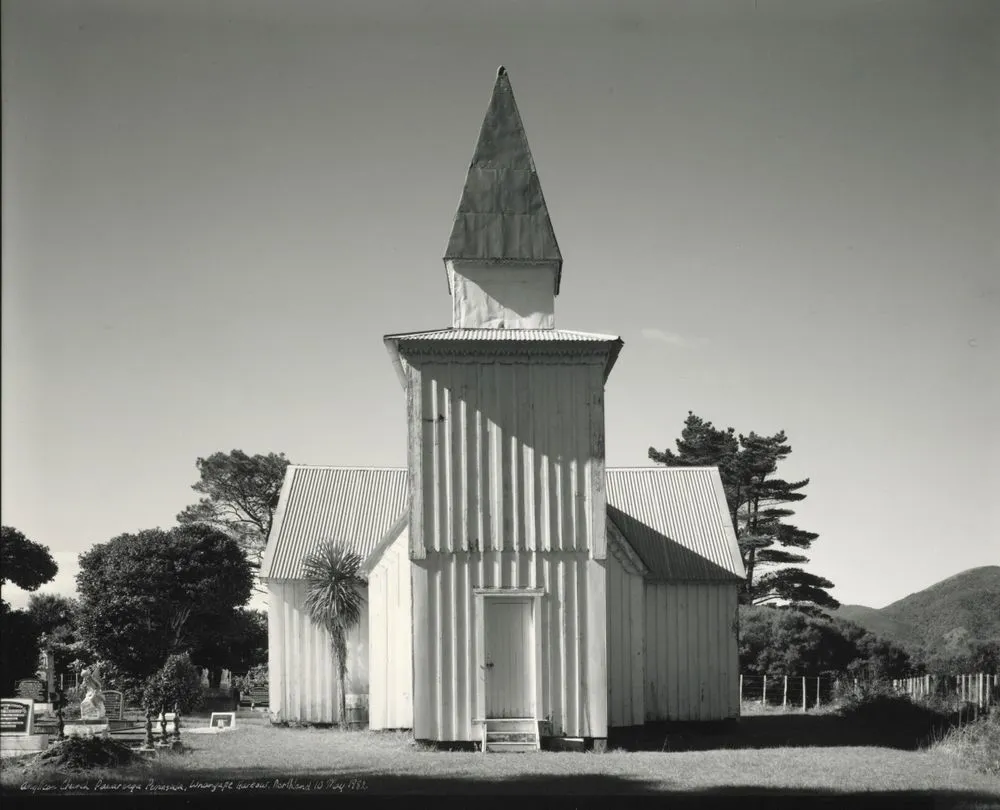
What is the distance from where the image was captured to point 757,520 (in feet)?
189

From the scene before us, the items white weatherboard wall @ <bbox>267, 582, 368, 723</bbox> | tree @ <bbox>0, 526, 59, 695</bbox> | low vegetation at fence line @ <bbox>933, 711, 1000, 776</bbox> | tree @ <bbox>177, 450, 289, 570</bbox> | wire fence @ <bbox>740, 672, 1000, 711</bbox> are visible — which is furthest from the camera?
tree @ <bbox>177, 450, 289, 570</bbox>

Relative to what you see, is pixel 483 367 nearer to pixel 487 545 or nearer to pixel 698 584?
pixel 487 545

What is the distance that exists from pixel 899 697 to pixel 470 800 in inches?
791

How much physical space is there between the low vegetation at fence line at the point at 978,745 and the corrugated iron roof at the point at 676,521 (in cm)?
831

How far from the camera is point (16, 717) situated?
17.6 m

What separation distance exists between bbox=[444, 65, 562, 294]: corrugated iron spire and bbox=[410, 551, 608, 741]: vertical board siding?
24.7ft

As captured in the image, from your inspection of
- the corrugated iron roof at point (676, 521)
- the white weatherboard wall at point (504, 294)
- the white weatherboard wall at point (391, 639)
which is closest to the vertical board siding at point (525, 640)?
the white weatherboard wall at point (391, 639)

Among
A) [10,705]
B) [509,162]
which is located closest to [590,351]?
[509,162]

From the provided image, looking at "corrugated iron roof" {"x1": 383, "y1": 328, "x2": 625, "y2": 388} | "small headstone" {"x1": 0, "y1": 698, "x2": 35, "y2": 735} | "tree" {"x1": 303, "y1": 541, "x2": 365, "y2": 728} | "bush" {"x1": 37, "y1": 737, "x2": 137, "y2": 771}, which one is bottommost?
"bush" {"x1": 37, "y1": 737, "x2": 137, "y2": 771}

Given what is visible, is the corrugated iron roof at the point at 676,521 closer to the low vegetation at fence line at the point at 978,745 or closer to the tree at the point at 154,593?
the low vegetation at fence line at the point at 978,745

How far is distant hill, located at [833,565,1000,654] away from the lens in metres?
56.2

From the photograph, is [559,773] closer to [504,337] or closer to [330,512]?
[504,337]

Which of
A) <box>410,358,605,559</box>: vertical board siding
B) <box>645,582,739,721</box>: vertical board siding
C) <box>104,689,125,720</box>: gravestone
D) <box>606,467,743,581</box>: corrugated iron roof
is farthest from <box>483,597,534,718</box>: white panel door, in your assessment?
<box>104,689,125,720</box>: gravestone

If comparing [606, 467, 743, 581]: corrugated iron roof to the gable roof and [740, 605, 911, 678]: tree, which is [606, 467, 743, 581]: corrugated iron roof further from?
[740, 605, 911, 678]: tree
